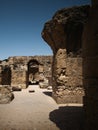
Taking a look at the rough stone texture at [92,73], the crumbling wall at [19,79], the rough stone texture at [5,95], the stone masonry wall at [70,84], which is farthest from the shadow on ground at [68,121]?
the crumbling wall at [19,79]

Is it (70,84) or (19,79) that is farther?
(19,79)

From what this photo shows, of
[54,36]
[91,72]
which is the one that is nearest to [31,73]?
[54,36]

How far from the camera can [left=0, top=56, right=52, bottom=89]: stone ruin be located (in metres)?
17.7

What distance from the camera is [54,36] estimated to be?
9297mm

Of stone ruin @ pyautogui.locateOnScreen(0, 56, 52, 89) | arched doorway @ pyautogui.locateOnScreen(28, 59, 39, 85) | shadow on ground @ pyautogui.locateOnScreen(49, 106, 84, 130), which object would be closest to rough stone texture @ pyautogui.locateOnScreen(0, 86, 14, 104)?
shadow on ground @ pyautogui.locateOnScreen(49, 106, 84, 130)

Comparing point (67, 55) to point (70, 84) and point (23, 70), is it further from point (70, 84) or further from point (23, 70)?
point (23, 70)

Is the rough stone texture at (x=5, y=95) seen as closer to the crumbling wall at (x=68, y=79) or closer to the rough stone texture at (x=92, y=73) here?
the crumbling wall at (x=68, y=79)

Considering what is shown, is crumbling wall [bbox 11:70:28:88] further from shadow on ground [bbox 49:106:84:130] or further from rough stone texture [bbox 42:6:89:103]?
shadow on ground [bbox 49:106:84:130]

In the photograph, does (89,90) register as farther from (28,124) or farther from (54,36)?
(54,36)

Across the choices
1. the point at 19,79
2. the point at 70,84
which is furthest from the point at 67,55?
the point at 19,79

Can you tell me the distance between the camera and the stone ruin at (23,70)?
17719mm

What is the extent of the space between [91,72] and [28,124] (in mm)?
2453

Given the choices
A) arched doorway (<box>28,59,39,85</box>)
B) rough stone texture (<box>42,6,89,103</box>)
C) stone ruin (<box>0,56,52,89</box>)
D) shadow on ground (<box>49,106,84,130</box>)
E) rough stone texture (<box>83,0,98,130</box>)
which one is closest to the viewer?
rough stone texture (<box>83,0,98,130</box>)

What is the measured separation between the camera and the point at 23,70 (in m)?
18.1
